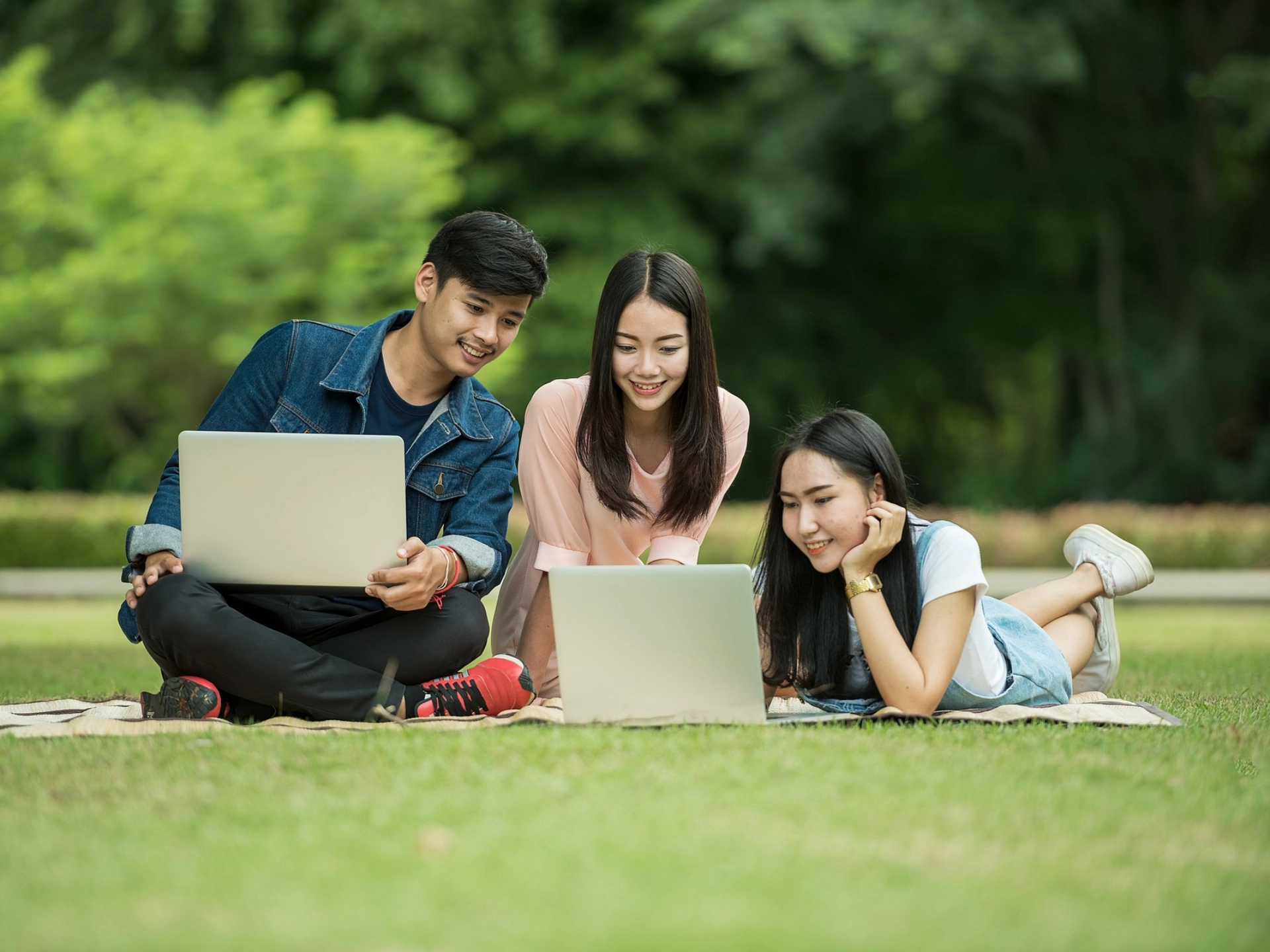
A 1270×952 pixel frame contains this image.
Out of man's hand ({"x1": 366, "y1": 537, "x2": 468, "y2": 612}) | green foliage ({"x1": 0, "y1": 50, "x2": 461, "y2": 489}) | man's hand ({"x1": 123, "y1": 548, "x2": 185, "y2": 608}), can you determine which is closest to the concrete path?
green foliage ({"x1": 0, "y1": 50, "x2": 461, "y2": 489})

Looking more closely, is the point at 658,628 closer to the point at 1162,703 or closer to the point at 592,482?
the point at 592,482

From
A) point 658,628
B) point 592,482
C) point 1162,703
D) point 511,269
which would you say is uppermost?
point 511,269

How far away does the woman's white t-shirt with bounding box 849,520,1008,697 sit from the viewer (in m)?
3.93

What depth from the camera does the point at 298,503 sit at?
3891 millimetres

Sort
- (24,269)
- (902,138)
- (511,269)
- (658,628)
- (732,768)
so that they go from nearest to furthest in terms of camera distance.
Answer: (732,768), (658,628), (511,269), (24,269), (902,138)

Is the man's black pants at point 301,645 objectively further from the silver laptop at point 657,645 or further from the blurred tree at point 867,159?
the blurred tree at point 867,159

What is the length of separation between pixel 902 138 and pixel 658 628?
1695 centimetres

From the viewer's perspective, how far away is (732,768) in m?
3.22

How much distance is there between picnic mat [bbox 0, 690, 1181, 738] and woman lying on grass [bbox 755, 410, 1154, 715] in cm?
10

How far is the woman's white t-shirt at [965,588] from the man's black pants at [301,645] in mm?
1236

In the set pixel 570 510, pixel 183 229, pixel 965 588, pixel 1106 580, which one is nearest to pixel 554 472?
pixel 570 510

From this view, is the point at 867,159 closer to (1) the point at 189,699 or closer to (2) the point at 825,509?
(2) the point at 825,509

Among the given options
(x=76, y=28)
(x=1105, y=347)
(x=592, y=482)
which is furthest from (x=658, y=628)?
A: (x=76, y=28)

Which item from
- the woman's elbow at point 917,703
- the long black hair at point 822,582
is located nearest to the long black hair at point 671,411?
the long black hair at point 822,582
